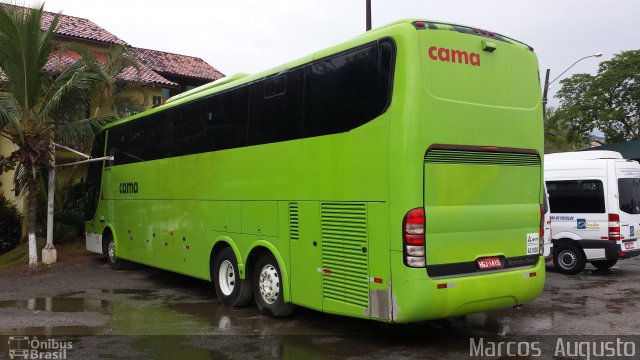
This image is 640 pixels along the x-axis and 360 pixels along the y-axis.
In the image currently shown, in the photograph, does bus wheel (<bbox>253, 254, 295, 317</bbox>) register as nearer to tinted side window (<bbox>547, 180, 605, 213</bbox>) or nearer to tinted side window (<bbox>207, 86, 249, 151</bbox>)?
tinted side window (<bbox>207, 86, 249, 151</bbox>)

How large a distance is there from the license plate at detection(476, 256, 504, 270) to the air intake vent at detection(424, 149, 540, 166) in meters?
1.11

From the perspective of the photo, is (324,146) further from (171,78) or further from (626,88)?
(626,88)

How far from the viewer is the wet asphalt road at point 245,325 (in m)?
6.39

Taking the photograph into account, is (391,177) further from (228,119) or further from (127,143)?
(127,143)

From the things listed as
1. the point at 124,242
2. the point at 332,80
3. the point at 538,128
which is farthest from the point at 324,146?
the point at 124,242

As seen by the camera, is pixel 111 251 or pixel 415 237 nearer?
pixel 415 237

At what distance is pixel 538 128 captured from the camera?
6.98 meters

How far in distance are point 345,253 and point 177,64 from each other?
2400 centimetres

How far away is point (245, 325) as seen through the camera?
7.57 meters

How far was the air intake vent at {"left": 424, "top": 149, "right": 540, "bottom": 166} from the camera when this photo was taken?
6.00 meters

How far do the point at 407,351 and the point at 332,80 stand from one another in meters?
3.33

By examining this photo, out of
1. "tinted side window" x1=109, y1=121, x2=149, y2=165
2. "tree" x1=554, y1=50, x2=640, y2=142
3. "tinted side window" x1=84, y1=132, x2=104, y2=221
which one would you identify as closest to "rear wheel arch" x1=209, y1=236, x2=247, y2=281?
"tinted side window" x1=109, y1=121, x2=149, y2=165

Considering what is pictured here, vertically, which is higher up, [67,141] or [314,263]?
[67,141]

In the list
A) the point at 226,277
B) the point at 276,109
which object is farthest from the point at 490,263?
the point at 226,277
